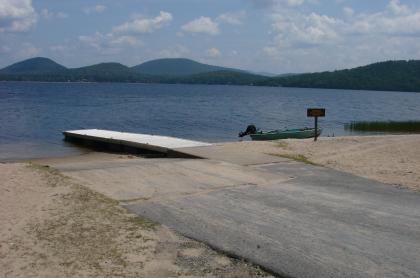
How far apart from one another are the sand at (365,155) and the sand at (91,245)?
19.3ft

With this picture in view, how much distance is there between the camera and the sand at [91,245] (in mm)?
5137

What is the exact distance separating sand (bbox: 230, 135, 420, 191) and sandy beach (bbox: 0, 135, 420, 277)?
4.35 ft

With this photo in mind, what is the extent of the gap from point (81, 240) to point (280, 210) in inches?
123

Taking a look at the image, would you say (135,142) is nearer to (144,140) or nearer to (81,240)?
(144,140)

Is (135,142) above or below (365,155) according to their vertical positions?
below

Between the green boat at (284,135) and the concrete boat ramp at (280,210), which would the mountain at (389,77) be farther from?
the concrete boat ramp at (280,210)

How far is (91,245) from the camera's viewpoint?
5.80 metres

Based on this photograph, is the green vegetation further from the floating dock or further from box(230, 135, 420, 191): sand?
the floating dock

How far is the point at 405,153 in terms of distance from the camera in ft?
48.8

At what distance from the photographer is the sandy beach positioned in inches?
203

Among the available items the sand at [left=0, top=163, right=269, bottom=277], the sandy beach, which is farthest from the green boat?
the sand at [left=0, top=163, right=269, bottom=277]

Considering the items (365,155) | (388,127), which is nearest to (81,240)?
(365,155)

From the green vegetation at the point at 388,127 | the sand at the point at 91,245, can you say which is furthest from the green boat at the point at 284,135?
the sand at the point at 91,245

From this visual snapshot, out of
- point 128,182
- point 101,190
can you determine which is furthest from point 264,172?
point 101,190
